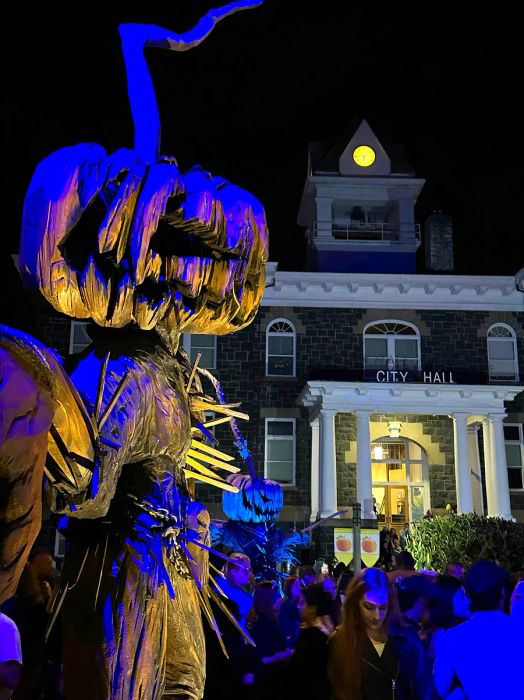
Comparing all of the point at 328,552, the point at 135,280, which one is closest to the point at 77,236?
the point at 135,280

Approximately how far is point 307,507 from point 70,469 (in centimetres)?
2158

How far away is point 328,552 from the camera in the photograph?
20.9 metres

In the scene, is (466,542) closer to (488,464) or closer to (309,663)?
(488,464)

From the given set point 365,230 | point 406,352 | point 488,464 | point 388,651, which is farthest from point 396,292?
point 388,651

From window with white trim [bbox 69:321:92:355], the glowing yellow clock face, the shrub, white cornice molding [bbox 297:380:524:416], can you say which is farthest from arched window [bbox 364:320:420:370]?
window with white trim [bbox 69:321:92:355]

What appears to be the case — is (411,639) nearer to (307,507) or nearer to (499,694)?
(499,694)

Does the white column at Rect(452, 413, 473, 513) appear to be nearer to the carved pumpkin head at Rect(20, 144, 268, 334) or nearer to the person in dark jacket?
the person in dark jacket

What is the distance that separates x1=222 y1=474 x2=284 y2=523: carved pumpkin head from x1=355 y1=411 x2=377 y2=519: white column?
487 inches

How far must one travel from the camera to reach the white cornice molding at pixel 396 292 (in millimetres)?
23594

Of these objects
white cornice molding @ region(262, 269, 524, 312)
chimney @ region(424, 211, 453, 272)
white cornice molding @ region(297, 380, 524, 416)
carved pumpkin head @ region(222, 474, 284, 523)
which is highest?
chimney @ region(424, 211, 453, 272)

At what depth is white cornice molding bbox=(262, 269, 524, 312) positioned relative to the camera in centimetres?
2359

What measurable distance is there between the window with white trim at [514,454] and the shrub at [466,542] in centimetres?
822

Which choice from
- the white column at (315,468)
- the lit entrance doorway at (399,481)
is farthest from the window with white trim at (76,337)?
the lit entrance doorway at (399,481)

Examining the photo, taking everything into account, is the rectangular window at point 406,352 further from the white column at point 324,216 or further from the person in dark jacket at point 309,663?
the person in dark jacket at point 309,663
